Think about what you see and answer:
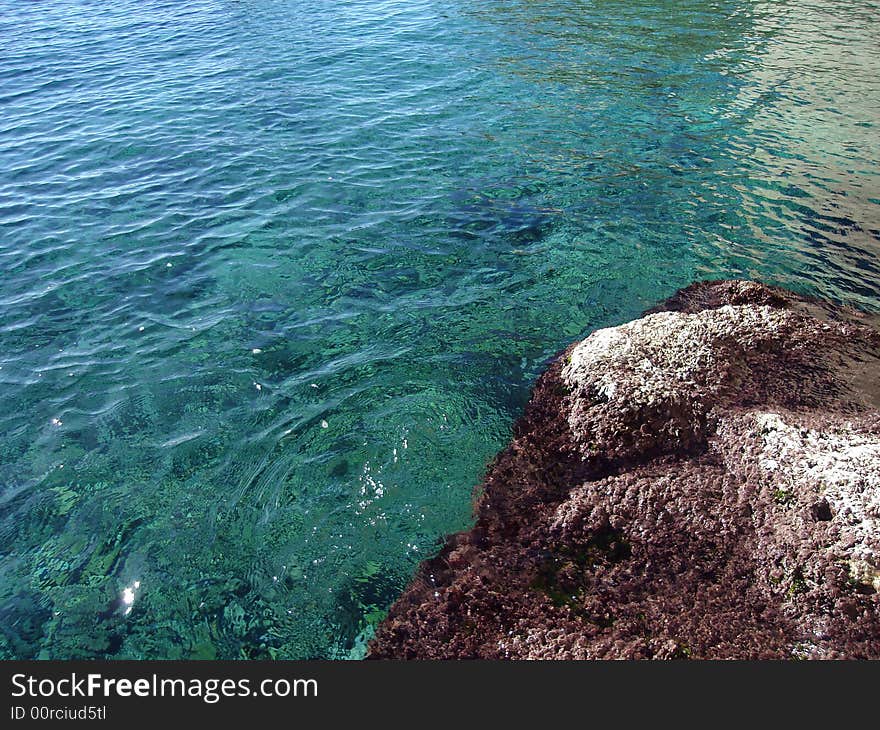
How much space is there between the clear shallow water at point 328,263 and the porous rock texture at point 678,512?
786 millimetres

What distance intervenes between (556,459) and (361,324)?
4280 millimetres

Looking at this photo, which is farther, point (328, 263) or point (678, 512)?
point (328, 263)

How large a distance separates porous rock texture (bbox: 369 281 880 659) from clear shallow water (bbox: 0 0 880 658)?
79 cm

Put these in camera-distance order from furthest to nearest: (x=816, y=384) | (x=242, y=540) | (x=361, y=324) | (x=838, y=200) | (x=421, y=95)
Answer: (x=421, y=95), (x=838, y=200), (x=361, y=324), (x=816, y=384), (x=242, y=540)

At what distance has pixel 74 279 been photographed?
38.1 feet

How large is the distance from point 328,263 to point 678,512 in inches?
304

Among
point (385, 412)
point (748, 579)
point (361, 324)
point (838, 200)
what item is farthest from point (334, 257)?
point (838, 200)

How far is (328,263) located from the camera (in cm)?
1188

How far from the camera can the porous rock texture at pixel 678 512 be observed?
18.7 feet

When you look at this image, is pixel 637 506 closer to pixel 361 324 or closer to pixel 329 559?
pixel 329 559

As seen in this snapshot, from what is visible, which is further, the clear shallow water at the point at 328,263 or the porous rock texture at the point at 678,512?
the clear shallow water at the point at 328,263

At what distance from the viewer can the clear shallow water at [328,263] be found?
7.22m

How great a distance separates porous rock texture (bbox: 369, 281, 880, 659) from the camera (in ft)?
18.7

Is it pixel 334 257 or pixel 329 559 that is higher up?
pixel 334 257
